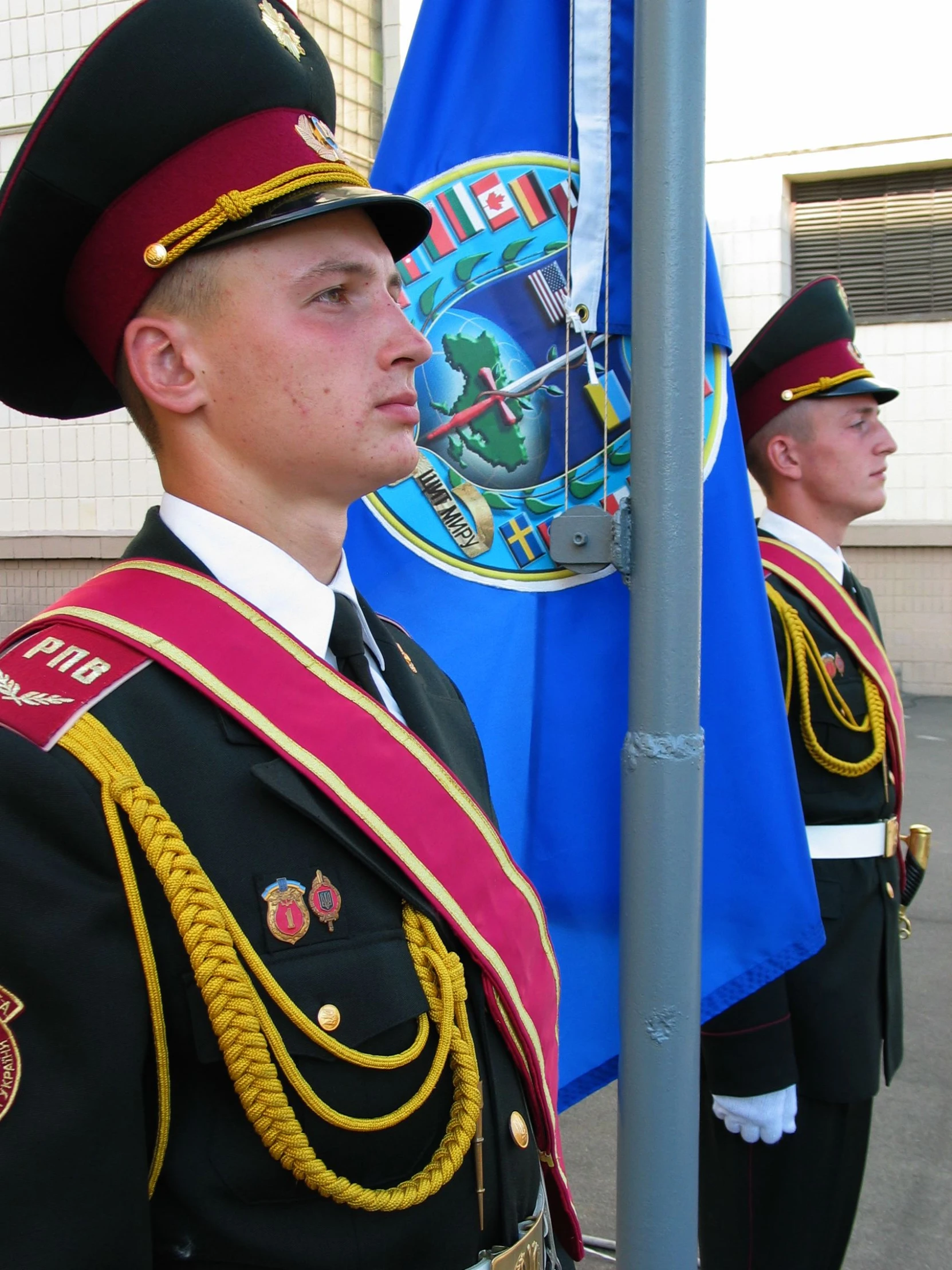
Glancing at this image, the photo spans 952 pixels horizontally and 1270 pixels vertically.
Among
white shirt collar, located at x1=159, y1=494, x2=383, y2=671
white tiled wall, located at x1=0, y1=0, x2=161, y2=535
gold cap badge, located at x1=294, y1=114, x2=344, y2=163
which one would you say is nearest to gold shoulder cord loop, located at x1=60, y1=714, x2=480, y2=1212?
white shirt collar, located at x1=159, y1=494, x2=383, y2=671

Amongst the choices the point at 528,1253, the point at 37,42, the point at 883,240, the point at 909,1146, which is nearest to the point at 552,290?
the point at 528,1253

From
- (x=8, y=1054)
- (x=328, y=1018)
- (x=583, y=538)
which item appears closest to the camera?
(x=8, y=1054)

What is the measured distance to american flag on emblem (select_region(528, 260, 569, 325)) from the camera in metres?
1.90

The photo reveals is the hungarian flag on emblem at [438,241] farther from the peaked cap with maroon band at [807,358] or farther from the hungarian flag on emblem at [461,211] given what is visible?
the peaked cap with maroon band at [807,358]

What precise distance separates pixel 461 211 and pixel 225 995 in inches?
56.3

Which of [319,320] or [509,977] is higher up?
[319,320]

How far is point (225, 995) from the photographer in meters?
0.99

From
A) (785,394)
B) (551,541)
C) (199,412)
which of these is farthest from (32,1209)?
(785,394)

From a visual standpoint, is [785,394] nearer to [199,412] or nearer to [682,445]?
[682,445]

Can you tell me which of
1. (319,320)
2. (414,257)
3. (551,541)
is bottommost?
(551,541)

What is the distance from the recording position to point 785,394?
2834 mm

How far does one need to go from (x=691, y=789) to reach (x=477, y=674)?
2.14ft

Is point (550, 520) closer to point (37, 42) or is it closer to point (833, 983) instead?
point (833, 983)

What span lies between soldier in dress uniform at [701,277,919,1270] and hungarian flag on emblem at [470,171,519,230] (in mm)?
1087
